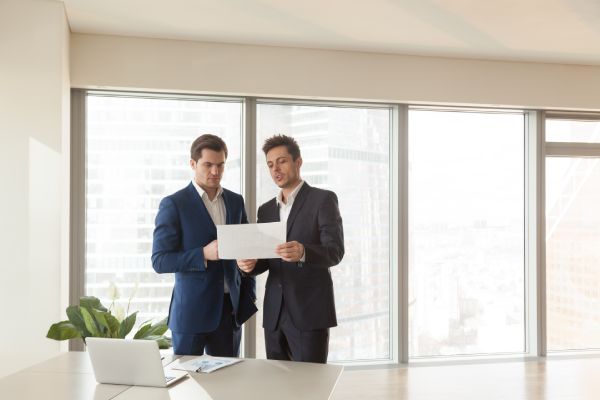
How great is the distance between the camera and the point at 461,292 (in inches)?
238

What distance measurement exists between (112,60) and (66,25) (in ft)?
1.51

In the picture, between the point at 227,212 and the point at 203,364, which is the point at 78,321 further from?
the point at 227,212

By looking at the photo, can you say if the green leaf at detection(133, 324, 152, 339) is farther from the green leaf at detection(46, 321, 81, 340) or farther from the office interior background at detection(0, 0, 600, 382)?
the office interior background at detection(0, 0, 600, 382)

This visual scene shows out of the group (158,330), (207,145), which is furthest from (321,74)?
(158,330)

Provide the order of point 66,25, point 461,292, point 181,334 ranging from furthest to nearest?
point 461,292
point 66,25
point 181,334

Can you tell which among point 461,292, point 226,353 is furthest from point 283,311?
point 461,292

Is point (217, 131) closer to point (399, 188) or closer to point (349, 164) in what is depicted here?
point (349, 164)

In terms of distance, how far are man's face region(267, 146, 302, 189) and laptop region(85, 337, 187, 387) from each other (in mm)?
1301

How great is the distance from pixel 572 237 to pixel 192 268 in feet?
14.7

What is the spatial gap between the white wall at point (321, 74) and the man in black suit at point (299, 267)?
220cm

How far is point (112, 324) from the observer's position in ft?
7.52

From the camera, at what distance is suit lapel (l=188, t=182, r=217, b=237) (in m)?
3.28

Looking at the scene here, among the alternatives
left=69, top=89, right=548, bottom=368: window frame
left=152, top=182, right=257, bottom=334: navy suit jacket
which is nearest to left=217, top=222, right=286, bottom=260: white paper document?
left=152, top=182, right=257, bottom=334: navy suit jacket

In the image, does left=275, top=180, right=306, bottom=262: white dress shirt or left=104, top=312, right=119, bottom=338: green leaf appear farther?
left=275, top=180, right=306, bottom=262: white dress shirt
